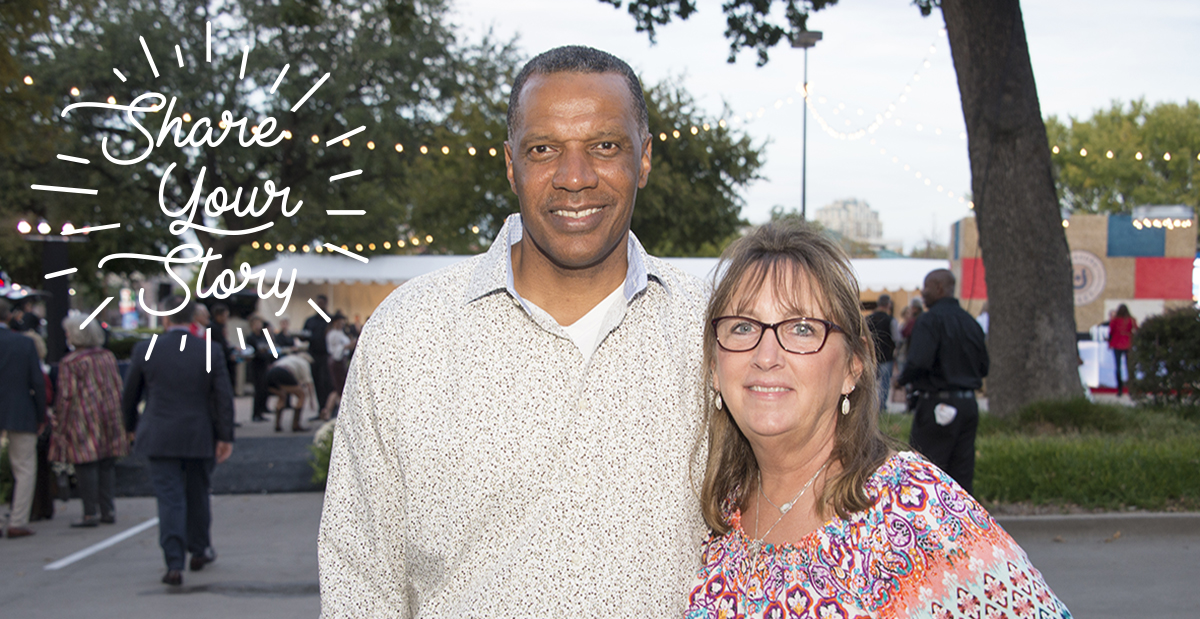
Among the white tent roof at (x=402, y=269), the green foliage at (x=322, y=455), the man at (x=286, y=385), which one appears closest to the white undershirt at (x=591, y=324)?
the green foliage at (x=322, y=455)

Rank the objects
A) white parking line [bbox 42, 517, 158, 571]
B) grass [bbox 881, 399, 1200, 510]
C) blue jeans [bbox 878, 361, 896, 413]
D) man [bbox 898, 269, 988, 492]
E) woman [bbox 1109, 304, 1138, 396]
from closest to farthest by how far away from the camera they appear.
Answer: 1. blue jeans [bbox 878, 361, 896, 413]
2. white parking line [bbox 42, 517, 158, 571]
3. man [bbox 898, 269, 988, 492]
4. grass [bbox 881, 399, 1200, 510]
5. woman [bbox 1109, 304, 1138, 396]

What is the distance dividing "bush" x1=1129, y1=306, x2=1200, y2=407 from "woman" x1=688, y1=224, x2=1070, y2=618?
1073 centimetres

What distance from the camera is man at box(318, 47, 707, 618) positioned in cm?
197

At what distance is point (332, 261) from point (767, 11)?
15.1 metres

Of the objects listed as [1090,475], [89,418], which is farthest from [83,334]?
[1090,475]

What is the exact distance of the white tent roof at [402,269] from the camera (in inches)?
856

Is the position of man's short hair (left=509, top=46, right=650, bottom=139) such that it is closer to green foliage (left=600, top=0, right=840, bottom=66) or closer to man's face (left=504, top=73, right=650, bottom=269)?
man's face (left=504, top=73, right=650, bottom=269)

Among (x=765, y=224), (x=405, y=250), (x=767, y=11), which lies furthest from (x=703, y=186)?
(x=765, y=224)

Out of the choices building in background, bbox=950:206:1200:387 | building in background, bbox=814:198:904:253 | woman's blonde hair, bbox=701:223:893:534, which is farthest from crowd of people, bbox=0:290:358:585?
building in background, bbox=814:198:904:253

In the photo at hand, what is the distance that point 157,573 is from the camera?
6.71 meters

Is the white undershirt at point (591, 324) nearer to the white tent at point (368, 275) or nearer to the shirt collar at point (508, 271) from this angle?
the shirt collar at point (508, 271)

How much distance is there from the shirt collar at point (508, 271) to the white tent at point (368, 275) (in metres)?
18.9

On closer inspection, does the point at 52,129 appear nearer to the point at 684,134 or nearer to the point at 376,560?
the point at 376,560

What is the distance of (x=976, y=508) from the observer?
1.81 meters
